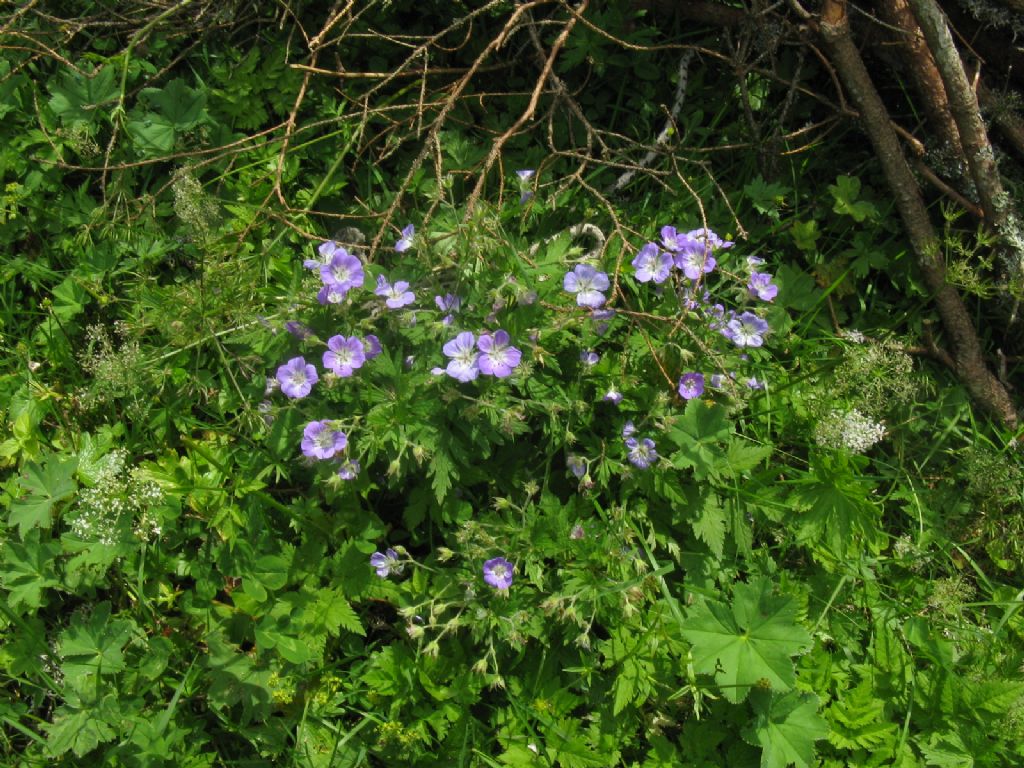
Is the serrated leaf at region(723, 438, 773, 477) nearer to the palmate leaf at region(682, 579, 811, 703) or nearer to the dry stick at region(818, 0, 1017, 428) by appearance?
the palmate leaf at region(682, 579, 811, 703)

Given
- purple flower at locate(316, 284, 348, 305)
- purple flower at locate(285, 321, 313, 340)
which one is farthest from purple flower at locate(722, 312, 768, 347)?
purple flower at locate(285, 321, 313, 340)

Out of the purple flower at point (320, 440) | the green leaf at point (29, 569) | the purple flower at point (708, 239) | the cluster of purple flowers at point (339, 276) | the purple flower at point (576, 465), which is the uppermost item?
the purple flower at point (708, 239)

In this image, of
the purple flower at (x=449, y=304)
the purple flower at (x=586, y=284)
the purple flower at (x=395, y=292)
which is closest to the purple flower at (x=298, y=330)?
the purple flower at (x=395, y=292)

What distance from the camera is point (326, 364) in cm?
246

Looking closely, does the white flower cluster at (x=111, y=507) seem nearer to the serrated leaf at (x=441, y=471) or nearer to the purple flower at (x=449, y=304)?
the serrated leaf at (x=441, y=471)

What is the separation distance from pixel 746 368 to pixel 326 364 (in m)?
1.55

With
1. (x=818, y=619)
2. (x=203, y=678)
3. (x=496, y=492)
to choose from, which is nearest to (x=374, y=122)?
(x=496, y=492)

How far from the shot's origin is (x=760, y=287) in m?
2.90

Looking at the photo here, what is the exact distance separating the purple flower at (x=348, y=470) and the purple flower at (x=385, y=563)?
0.36 metres

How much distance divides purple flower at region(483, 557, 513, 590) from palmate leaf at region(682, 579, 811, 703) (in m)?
0.58

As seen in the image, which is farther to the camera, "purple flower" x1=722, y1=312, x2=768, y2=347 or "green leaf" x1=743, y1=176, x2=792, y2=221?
"green leaf" x1=743, y1=176, x2=792, y2=221

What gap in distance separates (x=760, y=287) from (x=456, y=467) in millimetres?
1262

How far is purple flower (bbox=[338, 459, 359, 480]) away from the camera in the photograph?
2.44 metres

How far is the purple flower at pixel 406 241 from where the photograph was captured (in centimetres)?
273
